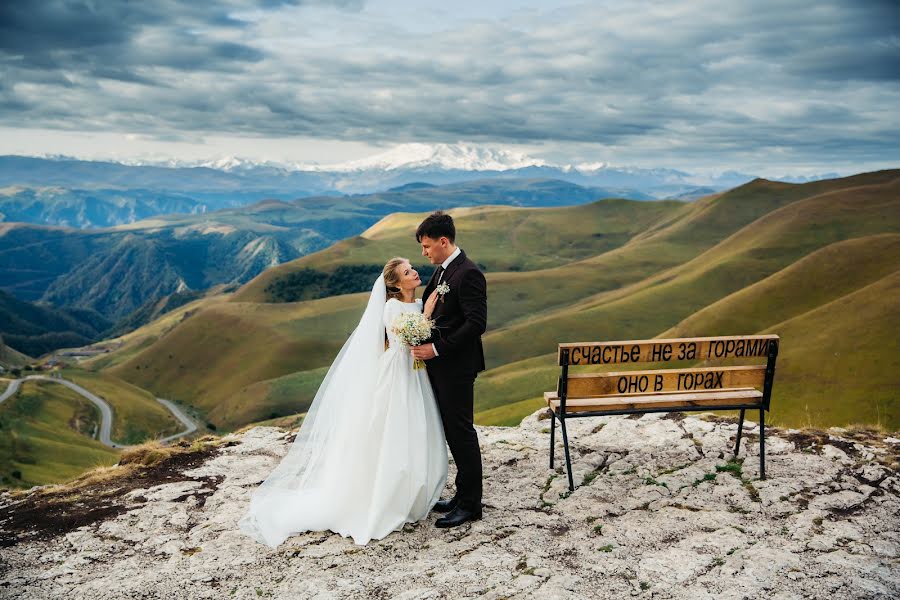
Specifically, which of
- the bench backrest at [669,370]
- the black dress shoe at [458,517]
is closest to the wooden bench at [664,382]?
the bench backrest at [669,370]

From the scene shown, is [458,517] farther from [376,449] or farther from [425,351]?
[425,351]

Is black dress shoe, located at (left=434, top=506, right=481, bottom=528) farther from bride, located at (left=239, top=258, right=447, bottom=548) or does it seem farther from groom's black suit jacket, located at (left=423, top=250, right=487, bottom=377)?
→ groom's black suit jacket, located at (left=423, top=250, right=487, bottom=377)

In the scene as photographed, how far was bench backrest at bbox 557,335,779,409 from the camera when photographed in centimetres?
1016

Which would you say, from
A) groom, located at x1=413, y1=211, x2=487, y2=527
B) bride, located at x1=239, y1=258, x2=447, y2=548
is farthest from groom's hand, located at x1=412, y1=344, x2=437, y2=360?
bride, located at x1=239, y1=258, x2=447, y2=548

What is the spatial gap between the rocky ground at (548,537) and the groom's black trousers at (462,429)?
51 centimetres

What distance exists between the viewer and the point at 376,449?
934 centimetres

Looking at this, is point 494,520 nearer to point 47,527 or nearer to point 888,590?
point 888,590

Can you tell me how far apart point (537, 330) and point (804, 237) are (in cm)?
5314

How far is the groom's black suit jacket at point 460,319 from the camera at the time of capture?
892 cm

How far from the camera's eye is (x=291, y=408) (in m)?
115

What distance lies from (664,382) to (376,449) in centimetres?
494

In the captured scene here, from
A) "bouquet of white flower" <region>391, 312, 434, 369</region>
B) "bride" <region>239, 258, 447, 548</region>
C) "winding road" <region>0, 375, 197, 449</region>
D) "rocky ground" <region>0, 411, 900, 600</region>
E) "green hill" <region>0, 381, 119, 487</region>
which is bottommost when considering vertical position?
"winding road" <region>0, 375, 197, 449</region>

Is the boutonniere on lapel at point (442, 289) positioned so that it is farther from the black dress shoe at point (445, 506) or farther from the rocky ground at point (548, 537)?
the rocky ground at point (548, 537)

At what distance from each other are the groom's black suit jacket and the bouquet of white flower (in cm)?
24
